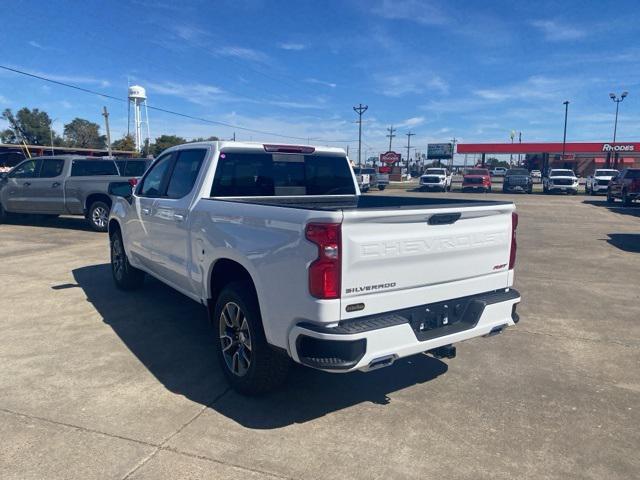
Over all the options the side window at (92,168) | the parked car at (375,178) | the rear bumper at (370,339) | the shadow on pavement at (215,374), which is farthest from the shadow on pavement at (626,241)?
the parked car at (375,178)

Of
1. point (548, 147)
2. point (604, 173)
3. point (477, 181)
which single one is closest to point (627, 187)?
point (477, 181)

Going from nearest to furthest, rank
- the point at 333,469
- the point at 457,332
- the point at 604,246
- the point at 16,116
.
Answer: the point at 333,469 < the point at 457,332 < the point at 604,246 < the point at 16,116

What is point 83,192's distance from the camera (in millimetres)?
12602

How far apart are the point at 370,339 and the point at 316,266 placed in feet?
1.86

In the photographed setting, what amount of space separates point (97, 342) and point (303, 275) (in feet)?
9.92

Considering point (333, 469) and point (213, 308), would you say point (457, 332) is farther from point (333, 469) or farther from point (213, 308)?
point (213, 308)

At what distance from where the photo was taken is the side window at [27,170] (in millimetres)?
13383

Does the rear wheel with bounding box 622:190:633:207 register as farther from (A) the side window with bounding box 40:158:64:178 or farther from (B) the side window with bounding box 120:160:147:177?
(A) the side window with bounding box 40:158:64:178

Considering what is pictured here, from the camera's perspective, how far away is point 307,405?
3.73 metres

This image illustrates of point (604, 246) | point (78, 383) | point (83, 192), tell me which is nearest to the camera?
point (78, 383)

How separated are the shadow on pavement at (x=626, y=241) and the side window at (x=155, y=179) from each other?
392 inches

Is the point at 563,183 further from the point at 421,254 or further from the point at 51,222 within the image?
the point at 421,254

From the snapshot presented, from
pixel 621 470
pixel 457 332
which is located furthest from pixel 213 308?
pixel 621 470

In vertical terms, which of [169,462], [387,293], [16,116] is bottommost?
[169,462]
